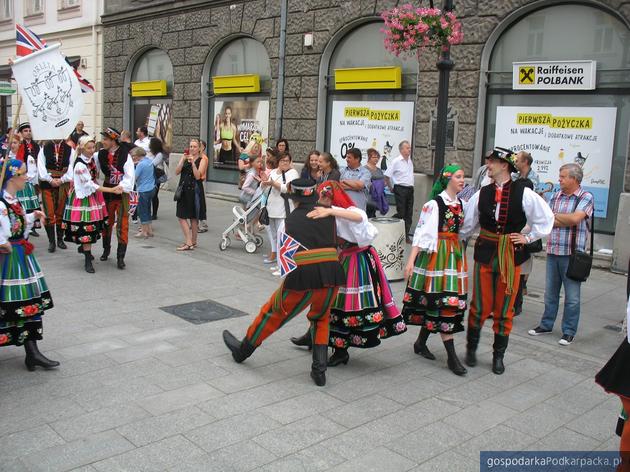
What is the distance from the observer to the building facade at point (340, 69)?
1084cm

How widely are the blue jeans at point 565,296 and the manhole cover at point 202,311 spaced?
3111mm

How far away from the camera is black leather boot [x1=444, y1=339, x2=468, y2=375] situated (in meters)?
5.64

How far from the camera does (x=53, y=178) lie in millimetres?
10016

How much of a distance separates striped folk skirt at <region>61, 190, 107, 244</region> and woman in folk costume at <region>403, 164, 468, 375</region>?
4.88 meters

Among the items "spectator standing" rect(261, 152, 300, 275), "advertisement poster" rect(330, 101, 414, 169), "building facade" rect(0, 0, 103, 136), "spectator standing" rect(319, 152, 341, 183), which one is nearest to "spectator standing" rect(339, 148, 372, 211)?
"spectator standing" rect(319, 152, 341, 183)

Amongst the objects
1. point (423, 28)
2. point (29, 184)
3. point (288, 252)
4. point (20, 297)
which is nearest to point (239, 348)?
point (288, 252)

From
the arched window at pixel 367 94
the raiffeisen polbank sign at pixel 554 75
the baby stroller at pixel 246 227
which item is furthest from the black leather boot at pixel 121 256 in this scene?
the raiffeisen polbank sign at pixel 554 75

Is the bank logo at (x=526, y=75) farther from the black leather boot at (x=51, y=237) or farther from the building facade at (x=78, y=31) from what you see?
the building facade at (x=78, y=31)

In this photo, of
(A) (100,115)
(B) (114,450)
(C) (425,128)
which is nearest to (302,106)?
(C) (425,128)

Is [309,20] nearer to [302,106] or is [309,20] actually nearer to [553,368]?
[302,106]

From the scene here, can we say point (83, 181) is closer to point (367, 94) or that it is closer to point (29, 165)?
point (29, 165)

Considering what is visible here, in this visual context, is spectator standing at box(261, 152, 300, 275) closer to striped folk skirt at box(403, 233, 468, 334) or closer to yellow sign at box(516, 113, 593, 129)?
striped folk skirt at box(403, 233, 468, 334)

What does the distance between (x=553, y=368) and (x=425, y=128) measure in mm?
7440

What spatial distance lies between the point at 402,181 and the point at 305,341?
6.61 m
